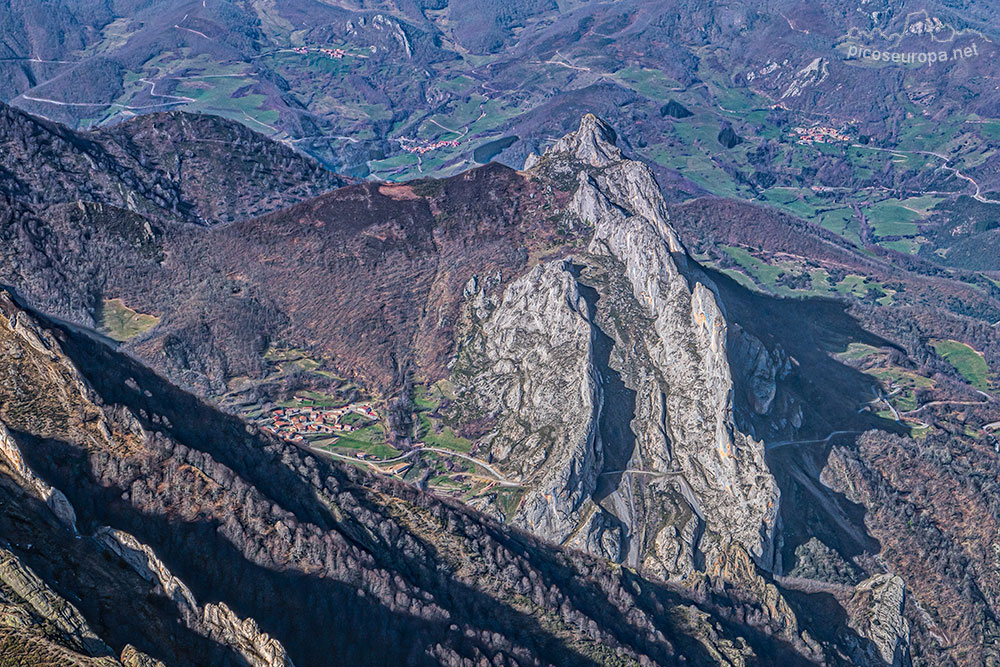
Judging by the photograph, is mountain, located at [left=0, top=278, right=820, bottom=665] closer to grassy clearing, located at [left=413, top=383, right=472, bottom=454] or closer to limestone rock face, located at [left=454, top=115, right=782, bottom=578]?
limestone rock face, located at [left=454, top=115, right=782, bottom=578]

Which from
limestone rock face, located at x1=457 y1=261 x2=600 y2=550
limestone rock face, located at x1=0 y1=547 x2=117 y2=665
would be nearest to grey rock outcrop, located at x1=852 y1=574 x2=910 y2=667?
limestone rock face, located at x1=457 y1=261 x2=600 y2=550

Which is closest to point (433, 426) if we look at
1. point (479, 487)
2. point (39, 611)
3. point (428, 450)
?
point (428, 450)

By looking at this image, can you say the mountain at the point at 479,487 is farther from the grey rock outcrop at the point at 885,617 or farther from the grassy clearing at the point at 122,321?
the grassy clearing at the point at 122,321

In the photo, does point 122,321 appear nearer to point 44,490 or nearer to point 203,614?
point 44,490

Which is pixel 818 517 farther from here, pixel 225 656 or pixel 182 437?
pixel 225 656

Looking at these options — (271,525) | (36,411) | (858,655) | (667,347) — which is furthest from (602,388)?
(36,411)

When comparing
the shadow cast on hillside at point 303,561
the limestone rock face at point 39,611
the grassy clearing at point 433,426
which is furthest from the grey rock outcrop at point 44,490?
the grassy clearing at point 433,426
